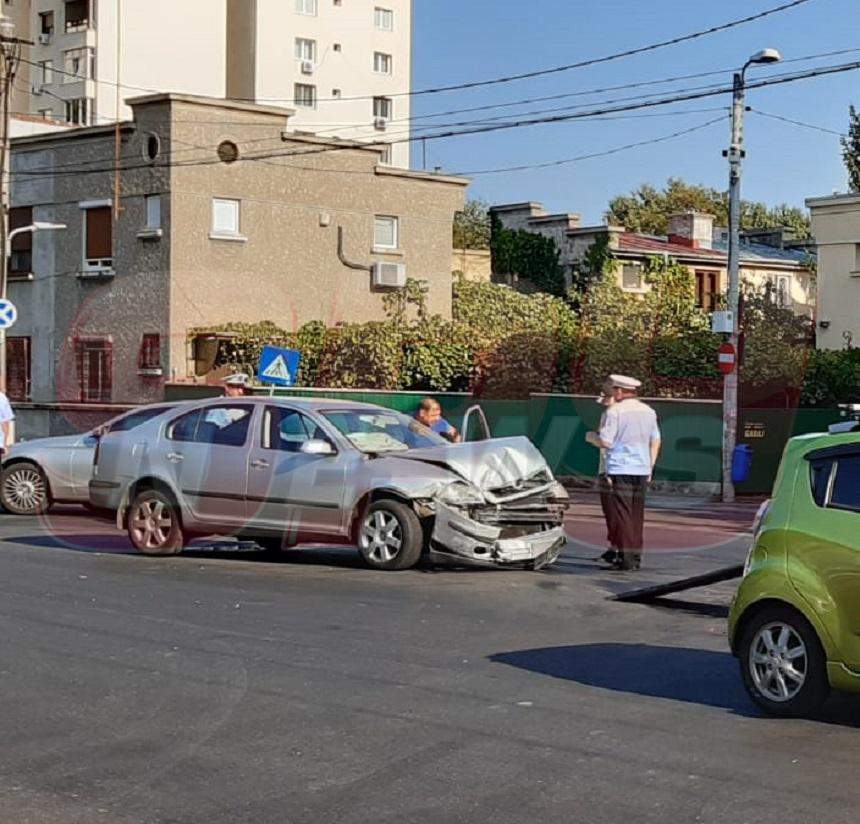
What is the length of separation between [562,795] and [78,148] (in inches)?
1359

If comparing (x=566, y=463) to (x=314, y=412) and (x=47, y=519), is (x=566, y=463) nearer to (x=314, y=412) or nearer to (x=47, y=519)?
(x=47, y=519)

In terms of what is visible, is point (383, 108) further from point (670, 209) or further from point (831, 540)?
point (831, 540)

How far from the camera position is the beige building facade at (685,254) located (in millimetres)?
56125

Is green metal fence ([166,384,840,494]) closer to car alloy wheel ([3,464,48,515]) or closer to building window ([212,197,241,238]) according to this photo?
building window ([212,197,241,238])

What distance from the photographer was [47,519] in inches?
764

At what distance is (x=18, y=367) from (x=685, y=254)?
88.9ft

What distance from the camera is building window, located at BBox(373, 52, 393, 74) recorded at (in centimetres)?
7669

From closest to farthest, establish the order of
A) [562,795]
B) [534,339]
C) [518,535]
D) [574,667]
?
[562,795], [574,667], [518,535], [534,339]

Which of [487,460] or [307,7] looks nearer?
[487,460]

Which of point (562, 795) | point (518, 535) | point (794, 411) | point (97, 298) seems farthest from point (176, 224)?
point (562, 795)

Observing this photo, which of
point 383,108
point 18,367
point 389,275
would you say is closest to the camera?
point 389,275

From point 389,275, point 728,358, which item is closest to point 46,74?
point 389,275

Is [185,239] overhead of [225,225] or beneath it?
beneath

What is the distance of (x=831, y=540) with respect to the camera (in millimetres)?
7664
